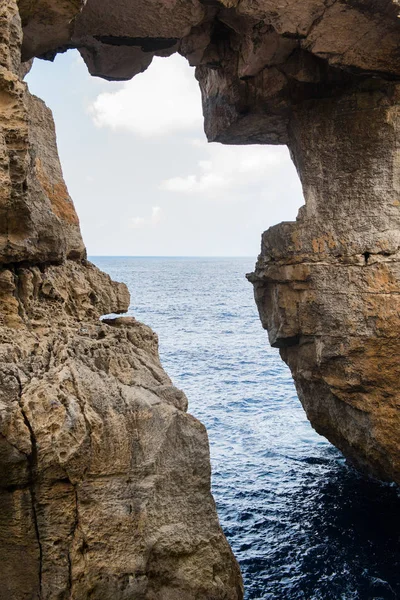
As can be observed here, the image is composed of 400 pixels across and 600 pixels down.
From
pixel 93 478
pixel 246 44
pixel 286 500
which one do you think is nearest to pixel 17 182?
pixel 93 478

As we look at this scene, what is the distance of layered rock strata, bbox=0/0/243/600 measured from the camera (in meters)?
6.04

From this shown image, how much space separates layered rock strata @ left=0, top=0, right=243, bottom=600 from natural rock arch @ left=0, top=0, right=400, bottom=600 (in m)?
0.02

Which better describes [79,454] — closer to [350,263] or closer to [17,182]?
[17,182]

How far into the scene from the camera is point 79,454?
6.09m

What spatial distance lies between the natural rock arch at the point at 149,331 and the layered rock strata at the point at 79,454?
20 millimetres

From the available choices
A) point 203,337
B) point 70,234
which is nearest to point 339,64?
point 70,234

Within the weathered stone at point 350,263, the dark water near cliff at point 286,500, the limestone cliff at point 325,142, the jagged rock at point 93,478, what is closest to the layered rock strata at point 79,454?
the jagged rock at point 93,478

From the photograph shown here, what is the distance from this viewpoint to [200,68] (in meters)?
15.1

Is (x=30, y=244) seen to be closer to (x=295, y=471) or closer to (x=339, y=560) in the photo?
(x=339, y=560)

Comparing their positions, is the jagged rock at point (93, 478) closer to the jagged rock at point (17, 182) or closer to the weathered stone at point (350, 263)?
the jagged rock at point (17, 182)

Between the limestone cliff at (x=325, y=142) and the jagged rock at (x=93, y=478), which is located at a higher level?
the limestone cliff at (x=325, y=142)

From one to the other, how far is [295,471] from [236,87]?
9.56 m

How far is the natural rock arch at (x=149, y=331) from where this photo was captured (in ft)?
20.0

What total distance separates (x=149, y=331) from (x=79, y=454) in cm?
284
